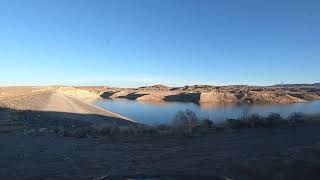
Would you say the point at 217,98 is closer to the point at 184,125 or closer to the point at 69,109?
the point at 69,109

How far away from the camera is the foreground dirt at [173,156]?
11449 millimetres

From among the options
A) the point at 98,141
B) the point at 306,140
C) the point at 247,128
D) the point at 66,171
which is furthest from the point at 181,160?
the point at 247,128

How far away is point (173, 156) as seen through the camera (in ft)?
47.6

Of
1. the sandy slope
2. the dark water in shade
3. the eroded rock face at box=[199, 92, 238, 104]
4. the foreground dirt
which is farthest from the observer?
the eroded rock face at box=[199, 92, 238, 104]

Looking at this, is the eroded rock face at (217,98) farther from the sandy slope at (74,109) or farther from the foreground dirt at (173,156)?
the foreground dirt at (173,156)

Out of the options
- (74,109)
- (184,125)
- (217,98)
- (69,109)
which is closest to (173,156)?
(184,125)

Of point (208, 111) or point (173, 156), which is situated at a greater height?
point (173, 156)

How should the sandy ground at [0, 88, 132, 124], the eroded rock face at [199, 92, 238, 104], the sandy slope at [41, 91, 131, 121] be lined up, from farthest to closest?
the eroded rock face at [199, 92, 238, 104] < the sandy slope at [41, 91, 131, 121] < the sandy ground at [0, 88, 132, 124]

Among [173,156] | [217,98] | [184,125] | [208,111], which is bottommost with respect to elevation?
[208,111]

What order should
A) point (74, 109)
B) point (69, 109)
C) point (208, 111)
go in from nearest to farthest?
point (69, 109) → point (74, 109) → point (208, 111)

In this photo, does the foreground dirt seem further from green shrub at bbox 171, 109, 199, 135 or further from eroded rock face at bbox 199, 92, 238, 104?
eroded rock face at bbox 199, 92, 238, 104

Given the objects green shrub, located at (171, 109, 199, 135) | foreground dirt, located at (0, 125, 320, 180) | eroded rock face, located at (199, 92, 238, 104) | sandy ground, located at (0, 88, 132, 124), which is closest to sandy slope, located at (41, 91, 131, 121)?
sandy ground, located at (0, 88, 132, 124)

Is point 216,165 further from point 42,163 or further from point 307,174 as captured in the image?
point 42,163

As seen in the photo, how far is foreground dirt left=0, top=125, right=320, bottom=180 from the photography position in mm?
11449
